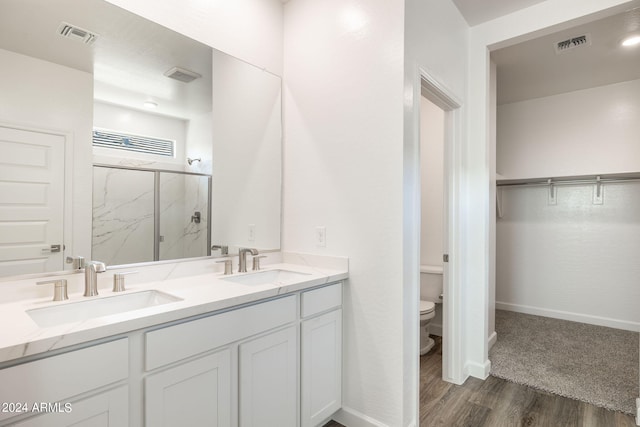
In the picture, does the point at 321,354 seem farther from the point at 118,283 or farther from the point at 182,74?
the point at 182,74

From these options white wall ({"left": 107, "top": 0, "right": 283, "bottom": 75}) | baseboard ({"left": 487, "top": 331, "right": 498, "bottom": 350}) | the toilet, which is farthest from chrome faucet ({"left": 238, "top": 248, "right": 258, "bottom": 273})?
baseboard ({"left": 487, "top": 331, "right": 498, "bottom": 350})

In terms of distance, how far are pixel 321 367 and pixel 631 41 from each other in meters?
3.38

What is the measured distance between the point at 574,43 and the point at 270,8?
2.41 metres

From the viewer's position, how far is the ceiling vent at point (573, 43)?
2.60 meters

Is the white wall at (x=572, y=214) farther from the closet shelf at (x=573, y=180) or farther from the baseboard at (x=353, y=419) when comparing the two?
the baseboard at (x=353, y=419)

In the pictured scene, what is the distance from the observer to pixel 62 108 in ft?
4.63

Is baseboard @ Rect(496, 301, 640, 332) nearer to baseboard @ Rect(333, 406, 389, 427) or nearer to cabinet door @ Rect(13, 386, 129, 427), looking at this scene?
baseboard @ Rect(333, 406, 389, 427)

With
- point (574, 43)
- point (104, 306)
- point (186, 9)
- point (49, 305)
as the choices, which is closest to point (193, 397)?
point (104, 306)

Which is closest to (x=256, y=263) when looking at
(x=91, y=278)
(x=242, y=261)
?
(x=242, y=261)

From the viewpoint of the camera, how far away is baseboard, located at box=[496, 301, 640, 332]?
11.5 ft

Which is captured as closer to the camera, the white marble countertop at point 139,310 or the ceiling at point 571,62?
the white marble countertop at point 139,310

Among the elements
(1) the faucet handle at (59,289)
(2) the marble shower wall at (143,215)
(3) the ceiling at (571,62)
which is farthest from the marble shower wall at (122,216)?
(3) the ceiling at (571,62)

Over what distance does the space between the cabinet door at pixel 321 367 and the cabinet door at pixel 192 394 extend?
0.47 meters

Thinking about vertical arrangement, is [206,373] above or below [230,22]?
below
